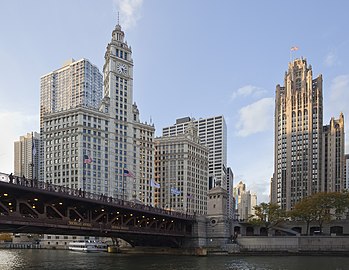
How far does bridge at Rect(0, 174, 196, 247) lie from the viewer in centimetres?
5909

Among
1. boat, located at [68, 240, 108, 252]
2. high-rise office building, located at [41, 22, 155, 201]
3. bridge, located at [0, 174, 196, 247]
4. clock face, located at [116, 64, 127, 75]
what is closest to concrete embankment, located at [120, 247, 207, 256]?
bridge, located at [0, 174, 196, 247]

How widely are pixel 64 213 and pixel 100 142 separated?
108m

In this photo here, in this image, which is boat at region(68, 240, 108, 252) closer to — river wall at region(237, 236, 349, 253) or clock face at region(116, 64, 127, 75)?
river wall at region(237, 236, 349, 253)

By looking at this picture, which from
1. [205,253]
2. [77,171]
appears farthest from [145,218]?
[77,171]

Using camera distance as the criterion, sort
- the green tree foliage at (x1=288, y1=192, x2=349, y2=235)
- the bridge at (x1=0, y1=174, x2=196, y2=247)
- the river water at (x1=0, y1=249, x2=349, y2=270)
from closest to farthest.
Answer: the bridge at (x1=0, y1=174, x2=196, y2=247)
the river water at (x1=0, y1=249, x2=349, y2=270)
the green tree foliage at (x1=288, y1=192, x2=349, y2=235)

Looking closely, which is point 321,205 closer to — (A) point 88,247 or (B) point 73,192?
(A) point 88,247

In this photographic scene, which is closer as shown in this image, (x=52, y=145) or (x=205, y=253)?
(x=205, y=253)

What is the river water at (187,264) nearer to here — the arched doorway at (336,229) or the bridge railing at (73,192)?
the bridge railing at (73,192)

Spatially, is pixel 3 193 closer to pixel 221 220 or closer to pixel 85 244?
pixel 221 220

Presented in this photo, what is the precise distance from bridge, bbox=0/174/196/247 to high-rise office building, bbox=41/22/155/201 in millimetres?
73577

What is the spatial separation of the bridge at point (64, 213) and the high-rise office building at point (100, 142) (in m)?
73.6

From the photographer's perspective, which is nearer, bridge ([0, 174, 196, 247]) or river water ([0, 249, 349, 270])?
bridge ([0, 174, 196, 247])

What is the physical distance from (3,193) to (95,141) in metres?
125

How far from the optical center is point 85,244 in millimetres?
143000
